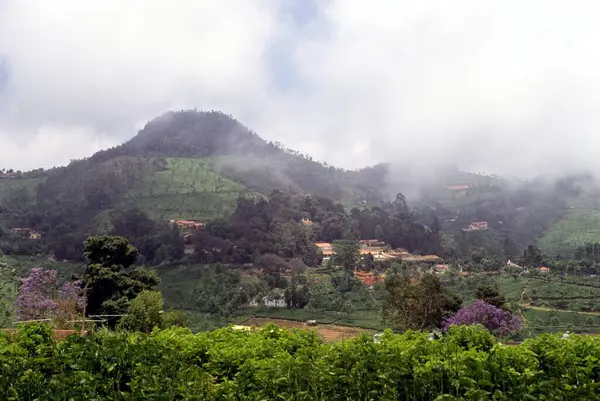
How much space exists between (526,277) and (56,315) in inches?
1628

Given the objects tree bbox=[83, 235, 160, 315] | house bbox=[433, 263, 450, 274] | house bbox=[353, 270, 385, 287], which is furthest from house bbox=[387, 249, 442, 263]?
tree bbox=[83, 235, 160, 315]

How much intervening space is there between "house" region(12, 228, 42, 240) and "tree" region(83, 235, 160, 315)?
46.2m

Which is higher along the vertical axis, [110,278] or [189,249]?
[189,249]

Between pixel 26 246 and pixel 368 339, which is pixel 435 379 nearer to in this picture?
pixel 368 339

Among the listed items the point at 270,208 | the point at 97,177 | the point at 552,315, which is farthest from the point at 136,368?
the point at 97,177

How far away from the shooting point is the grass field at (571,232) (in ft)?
243

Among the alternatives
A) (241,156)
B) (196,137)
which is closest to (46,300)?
(241,156)

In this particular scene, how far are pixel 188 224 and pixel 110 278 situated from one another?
46.0 metres

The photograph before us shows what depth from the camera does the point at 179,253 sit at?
189 ft

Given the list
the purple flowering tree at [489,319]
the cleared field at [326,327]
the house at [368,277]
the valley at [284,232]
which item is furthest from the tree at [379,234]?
the purple flowering tree at [489,319]

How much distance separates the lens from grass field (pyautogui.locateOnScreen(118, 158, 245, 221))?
77.4m

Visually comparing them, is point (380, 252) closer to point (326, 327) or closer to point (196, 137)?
point (326, 327)

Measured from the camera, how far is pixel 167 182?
92.9m

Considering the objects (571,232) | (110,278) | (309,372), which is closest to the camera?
(309,372)
